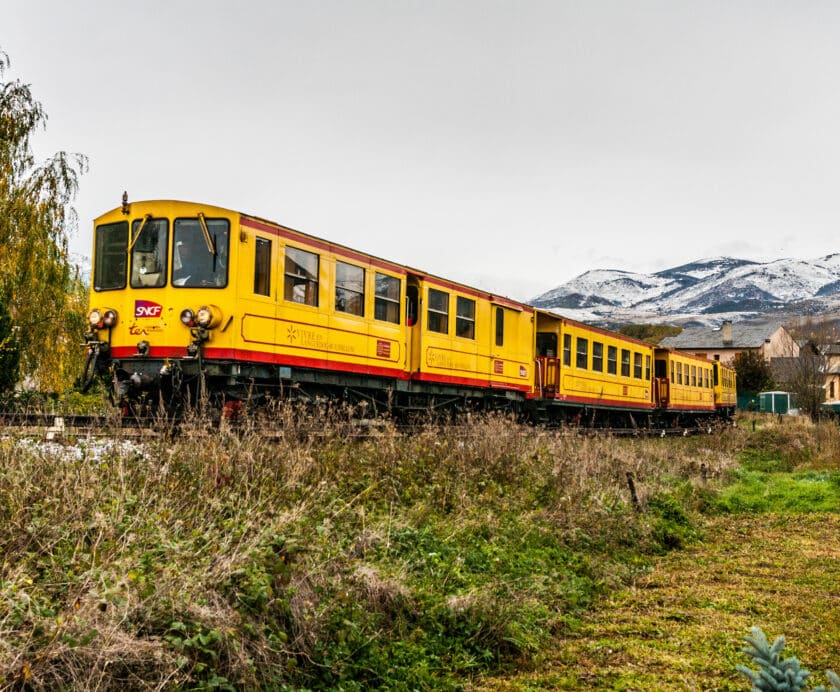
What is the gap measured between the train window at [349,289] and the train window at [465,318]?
3.10m

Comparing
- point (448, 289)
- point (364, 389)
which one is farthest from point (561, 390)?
point (364, 389)

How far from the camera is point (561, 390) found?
20078 millimetres

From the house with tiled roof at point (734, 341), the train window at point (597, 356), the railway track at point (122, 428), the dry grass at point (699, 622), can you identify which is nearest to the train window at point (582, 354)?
the train window at point (597, 356)

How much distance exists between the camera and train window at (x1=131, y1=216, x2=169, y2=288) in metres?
11.3

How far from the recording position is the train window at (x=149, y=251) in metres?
11.3

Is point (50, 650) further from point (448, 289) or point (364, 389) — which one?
point (448, 289)

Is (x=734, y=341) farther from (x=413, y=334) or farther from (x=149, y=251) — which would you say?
(x=149, y=251)

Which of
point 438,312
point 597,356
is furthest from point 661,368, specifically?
point 438,312

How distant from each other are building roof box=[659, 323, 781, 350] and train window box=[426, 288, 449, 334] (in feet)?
220

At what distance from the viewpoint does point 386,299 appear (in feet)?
44.5

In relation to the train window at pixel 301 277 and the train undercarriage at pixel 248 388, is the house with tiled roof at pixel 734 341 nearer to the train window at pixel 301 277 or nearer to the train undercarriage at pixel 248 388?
the train undercarriage at pixel 248 388

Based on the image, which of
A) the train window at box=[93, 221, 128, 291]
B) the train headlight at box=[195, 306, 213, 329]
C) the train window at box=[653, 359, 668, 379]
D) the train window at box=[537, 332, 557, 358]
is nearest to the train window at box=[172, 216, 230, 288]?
the train headlight at box=[195, 306, 213, 329]

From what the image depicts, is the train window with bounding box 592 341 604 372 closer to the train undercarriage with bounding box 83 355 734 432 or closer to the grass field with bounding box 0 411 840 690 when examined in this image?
the train undercarriage with bounding box 83 355 734 432

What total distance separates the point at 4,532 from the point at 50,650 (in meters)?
1.48
